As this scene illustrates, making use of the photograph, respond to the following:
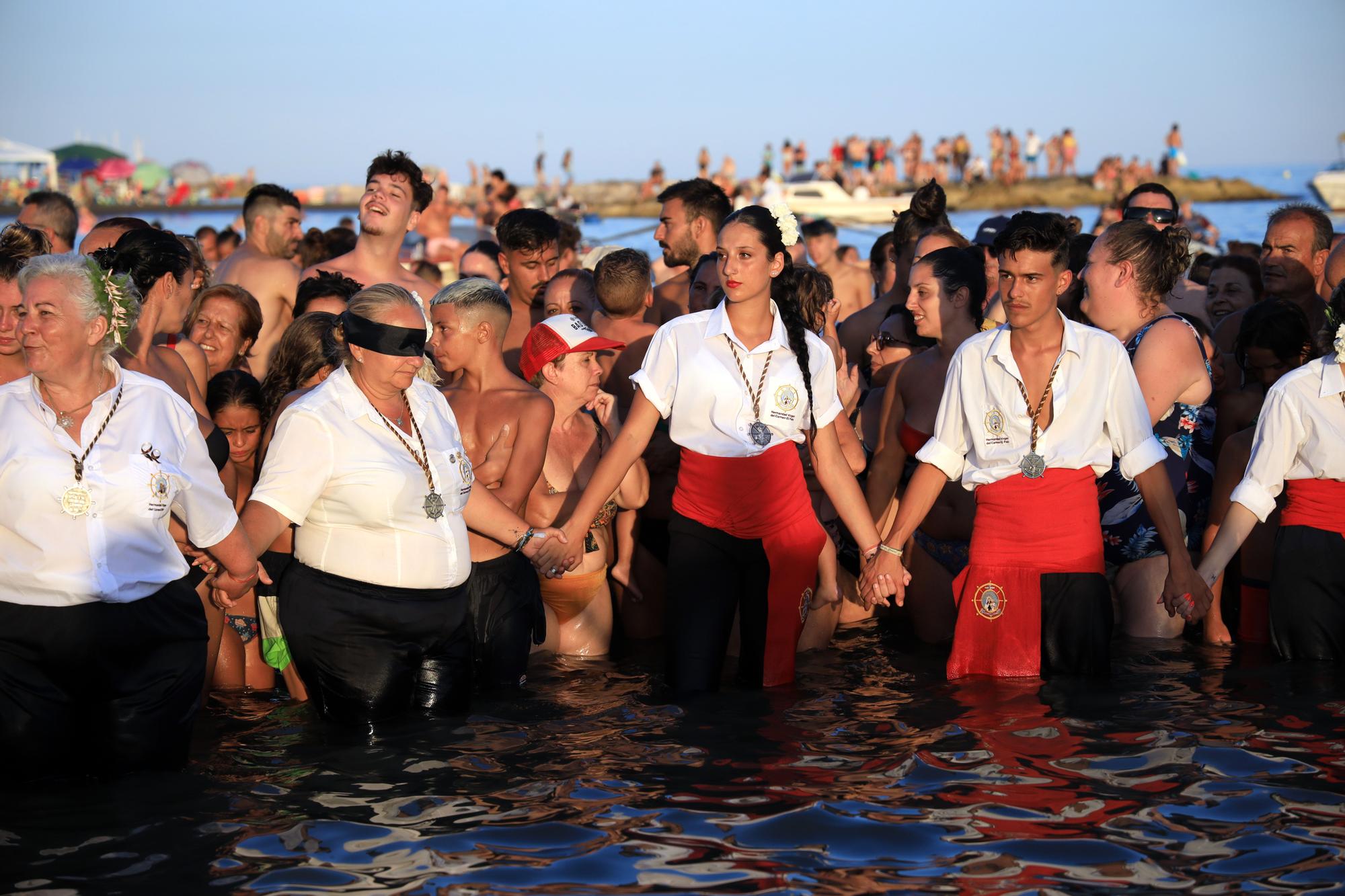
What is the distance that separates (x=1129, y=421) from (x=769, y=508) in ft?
5.10

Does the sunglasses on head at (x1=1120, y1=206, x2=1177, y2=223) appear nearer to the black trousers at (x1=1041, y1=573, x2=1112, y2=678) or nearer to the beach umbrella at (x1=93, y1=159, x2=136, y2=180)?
the black trousers at (x1=1041, y1=573, x2=1112, y2=678)

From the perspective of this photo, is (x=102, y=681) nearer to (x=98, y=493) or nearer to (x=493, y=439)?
(x=98, y=493)

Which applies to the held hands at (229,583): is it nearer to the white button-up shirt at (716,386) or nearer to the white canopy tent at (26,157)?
the white button-up shirt at (716,386)

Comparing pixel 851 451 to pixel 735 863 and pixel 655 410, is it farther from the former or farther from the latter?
pixel 735 863

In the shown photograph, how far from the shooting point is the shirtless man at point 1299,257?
24.6 feet

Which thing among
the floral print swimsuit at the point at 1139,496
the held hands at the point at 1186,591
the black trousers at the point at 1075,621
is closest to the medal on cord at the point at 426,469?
the black trousers at the point at 1075,621

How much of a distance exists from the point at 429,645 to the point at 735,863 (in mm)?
1596

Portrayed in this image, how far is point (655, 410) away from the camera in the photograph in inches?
219

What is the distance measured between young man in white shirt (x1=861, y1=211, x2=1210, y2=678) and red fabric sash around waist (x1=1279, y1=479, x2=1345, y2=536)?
0.64m

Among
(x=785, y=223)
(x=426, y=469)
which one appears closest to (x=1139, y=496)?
(x=785, y=223)

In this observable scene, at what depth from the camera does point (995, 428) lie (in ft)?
17.7

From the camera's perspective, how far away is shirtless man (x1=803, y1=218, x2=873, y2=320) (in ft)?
40.8

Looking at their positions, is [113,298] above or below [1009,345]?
above

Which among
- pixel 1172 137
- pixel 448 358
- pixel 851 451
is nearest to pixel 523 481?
pixel 448 358
